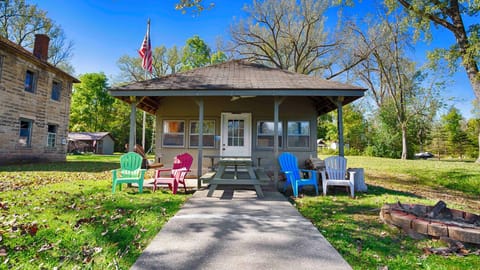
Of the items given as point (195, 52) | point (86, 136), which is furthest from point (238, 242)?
point (86, 136)

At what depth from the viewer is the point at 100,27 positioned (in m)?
12.8

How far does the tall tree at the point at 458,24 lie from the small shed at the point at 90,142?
3077 centimetres

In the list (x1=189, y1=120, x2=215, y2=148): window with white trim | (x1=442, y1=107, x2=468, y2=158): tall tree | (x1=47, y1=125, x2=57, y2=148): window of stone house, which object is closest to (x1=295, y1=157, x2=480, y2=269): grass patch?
(x1=189, y1=120, x2=215, y2=148): window with white trim

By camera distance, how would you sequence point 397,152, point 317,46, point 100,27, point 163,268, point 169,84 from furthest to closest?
point 397,152 < point 317,46 < point 100,27 < point 169,84 < point 163,268

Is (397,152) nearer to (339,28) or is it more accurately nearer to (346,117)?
(346,117)

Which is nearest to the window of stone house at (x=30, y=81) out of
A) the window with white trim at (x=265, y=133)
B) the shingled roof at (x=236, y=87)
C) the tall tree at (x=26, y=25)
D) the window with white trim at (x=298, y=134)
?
the shingled roof at (x=236, y=87)

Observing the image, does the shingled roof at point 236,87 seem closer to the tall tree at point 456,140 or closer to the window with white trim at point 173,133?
the window with white trim at point 173,133

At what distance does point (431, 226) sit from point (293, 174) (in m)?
3.08

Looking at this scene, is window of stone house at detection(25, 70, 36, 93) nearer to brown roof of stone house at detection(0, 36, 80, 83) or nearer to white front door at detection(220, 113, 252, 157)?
brown roof of stone house at detection(0, 36, 80, 83)

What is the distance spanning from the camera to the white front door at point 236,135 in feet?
28.0

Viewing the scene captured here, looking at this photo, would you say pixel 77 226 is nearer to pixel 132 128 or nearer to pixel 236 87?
pixel 132 128

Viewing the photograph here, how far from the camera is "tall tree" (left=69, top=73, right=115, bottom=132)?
32062 millimetres

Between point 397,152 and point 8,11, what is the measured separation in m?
34.0

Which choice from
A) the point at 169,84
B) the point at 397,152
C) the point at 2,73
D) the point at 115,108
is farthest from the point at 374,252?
the point at 115,108
